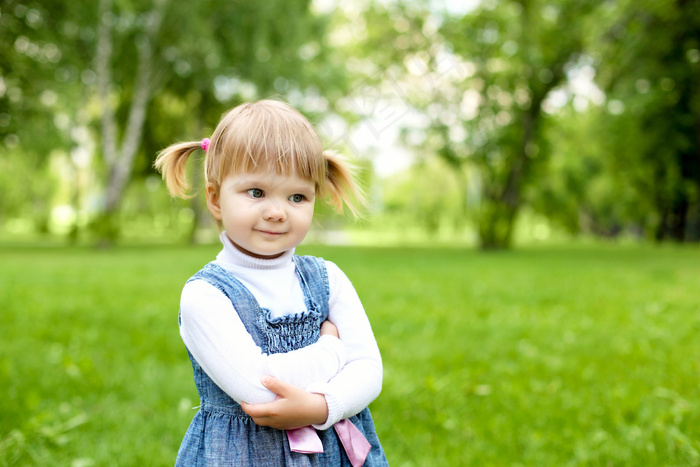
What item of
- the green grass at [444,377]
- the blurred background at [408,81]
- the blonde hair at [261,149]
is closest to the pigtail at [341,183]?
the blonde hair at [261,149]

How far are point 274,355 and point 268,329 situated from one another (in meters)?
0.09

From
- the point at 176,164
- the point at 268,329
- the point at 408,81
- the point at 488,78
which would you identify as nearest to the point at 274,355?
the point at 268,329

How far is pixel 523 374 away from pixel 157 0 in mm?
17829

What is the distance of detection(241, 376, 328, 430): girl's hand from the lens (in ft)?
4.70

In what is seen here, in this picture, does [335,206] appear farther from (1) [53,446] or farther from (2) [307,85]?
(2) [307,85]

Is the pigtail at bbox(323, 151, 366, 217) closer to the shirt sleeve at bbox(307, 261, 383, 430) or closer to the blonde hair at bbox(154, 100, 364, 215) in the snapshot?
the blonde hair at bbox(154, 100, 364, 215)

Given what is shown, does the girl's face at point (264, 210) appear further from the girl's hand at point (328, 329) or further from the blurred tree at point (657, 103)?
the blurred tree at point (657, 103)

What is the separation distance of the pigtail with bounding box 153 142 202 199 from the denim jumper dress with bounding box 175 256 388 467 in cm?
31

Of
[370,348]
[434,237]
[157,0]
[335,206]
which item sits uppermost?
[157,0]

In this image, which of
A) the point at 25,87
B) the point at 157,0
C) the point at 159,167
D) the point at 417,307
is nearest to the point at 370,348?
the point at 159,167

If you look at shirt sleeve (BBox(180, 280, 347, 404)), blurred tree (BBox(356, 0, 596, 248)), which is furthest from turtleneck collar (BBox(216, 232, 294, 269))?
blurred tree (BBox(356, 0, 596, 248))

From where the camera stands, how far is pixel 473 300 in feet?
26.6

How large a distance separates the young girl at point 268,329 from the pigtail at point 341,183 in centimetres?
5

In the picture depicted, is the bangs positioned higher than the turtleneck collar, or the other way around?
the bangs
